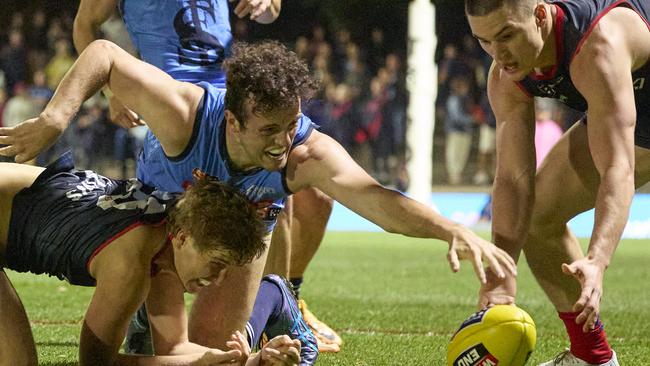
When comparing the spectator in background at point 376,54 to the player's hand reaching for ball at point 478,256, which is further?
the spectator in background at point 376,54

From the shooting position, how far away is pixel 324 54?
18.6 meters

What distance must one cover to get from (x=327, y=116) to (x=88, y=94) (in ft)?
47.0

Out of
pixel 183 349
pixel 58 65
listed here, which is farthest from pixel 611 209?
pixel 58 65

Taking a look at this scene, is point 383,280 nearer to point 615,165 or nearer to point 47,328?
point 47,328

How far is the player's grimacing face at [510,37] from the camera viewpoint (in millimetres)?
4242

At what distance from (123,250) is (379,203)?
0.92 m

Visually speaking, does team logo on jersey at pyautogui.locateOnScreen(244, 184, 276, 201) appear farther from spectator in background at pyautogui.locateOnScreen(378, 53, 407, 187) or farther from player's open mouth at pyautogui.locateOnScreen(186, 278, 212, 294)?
spectator in background at pyautogui.locateOnScreen(378, 53, 407, 187)

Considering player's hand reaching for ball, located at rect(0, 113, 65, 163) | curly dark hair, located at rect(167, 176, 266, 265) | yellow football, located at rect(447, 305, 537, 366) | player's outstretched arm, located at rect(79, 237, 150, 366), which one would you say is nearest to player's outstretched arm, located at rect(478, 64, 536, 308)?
yellow football, located at rect(447, 305, 537, 366)

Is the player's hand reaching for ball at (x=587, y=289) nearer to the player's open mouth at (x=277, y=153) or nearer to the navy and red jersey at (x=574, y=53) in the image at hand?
the navy and red jersey at (x=574, y=53)

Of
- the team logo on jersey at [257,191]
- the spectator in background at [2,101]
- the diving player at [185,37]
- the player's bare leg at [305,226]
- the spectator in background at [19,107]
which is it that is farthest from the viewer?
the spectator in background at [2,101]

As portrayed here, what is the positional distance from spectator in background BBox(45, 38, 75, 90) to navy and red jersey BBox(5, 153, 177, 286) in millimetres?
13991

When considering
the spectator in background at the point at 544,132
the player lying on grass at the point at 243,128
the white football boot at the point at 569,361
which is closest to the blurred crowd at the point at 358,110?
the spectator in background at the point at 544,132

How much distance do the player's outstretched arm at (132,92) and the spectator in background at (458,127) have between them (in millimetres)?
13966

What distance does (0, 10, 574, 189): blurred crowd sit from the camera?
18.1 metres
